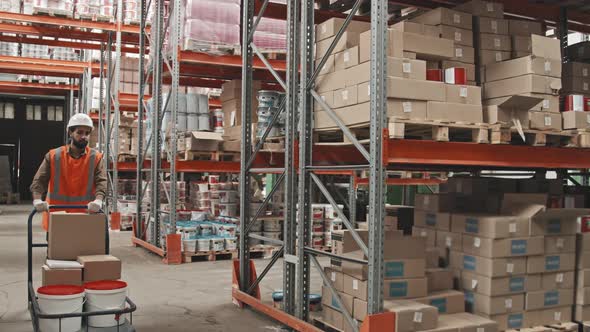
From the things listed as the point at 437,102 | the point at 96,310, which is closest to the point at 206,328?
the point at 96,310

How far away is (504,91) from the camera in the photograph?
16.8 ft

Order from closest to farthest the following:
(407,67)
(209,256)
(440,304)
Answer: (407,67) → (440,304) → (209,256)

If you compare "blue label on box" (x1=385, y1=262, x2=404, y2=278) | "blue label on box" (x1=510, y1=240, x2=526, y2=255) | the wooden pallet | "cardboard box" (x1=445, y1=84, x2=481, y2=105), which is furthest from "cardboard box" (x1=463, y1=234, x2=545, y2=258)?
the wooden pallet

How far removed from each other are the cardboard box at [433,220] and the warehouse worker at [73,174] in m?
3.21

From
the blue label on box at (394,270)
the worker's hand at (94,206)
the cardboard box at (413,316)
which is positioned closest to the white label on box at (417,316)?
the cardboard box at (413,316)

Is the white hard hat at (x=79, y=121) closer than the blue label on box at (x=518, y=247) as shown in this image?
No

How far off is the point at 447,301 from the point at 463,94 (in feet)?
5.81

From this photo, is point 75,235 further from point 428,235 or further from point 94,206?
point 428,235

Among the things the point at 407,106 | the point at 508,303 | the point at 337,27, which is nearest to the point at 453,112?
the point at 407,106

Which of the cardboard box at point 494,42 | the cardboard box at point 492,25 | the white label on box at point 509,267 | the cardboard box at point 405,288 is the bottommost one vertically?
the cardboard box at point 405,288

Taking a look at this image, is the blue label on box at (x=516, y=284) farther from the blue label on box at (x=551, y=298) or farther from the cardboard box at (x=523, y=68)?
the cardboard box at (x=523, y=68)

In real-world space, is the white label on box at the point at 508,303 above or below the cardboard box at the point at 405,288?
below

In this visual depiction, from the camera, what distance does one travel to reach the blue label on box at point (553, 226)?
5363mm

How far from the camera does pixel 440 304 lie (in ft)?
16.6
